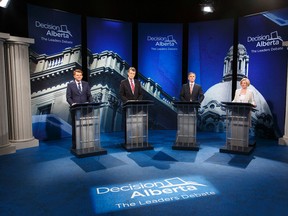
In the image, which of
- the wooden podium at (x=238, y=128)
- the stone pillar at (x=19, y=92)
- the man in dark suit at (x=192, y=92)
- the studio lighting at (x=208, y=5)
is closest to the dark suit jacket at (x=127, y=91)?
the man in dark suit at (x=192, y=92)

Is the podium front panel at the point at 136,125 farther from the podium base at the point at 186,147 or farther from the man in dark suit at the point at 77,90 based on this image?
the man in dark suit at the point at 77,90

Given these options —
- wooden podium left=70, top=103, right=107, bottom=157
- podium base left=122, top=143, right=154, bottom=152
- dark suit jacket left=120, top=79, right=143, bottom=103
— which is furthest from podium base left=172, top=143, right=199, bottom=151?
wooden podium left=70, top=103, right=107, bottom=157

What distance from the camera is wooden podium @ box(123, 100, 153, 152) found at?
Result: 17.3 ft

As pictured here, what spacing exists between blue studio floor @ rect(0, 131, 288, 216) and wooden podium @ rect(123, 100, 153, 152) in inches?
8.6

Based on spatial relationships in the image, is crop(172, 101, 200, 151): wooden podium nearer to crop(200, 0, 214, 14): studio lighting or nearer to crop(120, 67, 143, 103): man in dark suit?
crop(120, 67, 143, 103): man in dark suit

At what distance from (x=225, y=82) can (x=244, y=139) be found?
8.89 ft

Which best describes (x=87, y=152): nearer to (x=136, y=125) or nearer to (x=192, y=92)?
(x=136, y=125)

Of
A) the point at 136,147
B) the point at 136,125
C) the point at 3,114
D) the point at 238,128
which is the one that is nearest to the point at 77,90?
the point at 136,125

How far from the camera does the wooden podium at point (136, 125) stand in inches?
208

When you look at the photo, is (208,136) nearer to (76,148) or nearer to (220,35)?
(220,35)

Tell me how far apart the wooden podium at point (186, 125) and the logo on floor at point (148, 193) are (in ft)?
5.79

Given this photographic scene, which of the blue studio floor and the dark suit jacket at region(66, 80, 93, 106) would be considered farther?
the dark suit jacket at region(66, 80, 93, 106)

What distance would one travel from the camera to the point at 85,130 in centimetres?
496

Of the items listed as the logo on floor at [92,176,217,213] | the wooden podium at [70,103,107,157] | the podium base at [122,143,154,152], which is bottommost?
the logo on floor at [92,176,217,213]
